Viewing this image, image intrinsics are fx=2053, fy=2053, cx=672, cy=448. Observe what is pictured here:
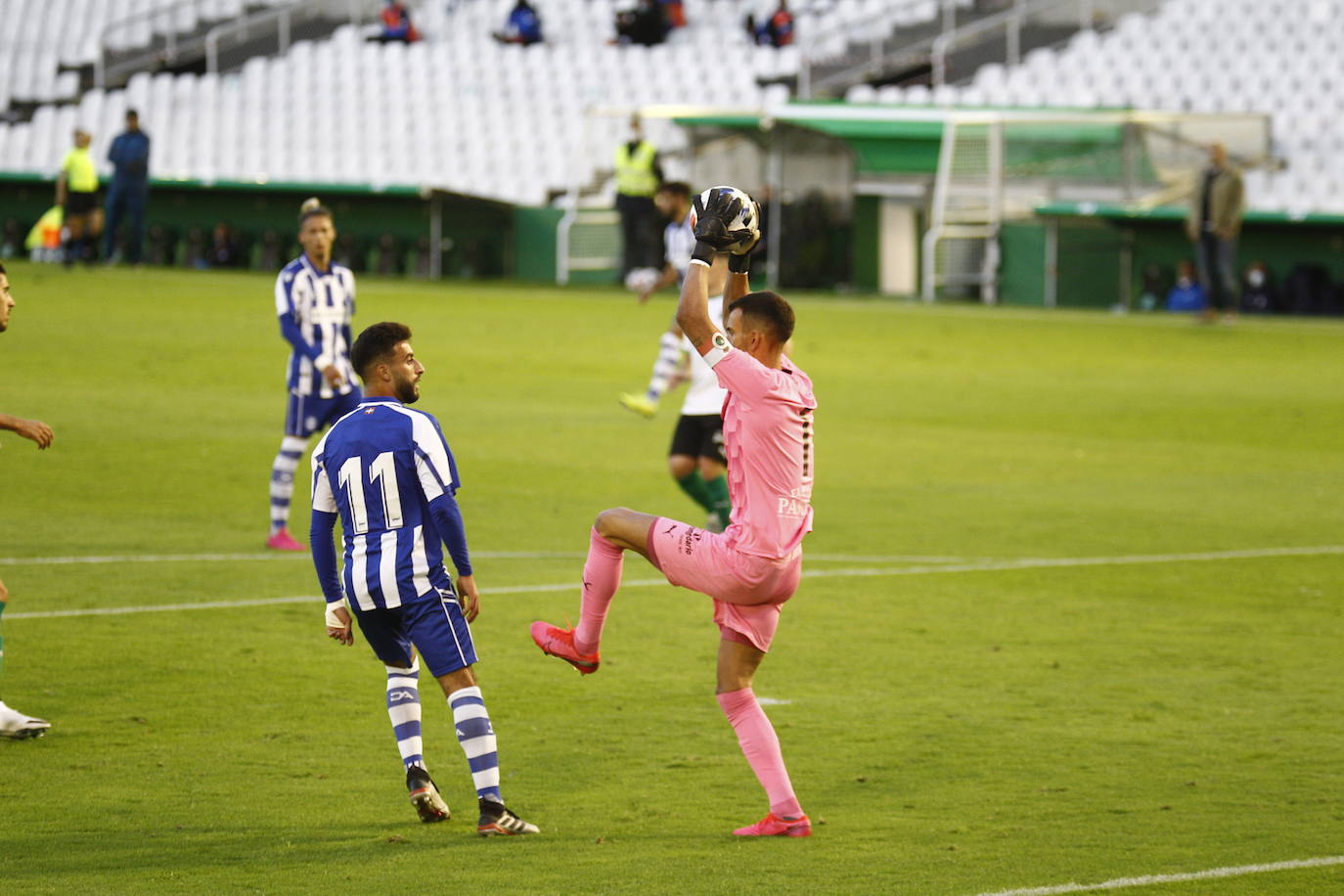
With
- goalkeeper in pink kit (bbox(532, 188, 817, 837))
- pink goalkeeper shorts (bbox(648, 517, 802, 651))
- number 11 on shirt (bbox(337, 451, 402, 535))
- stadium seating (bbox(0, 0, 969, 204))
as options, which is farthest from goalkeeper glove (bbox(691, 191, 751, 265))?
stadium seating (bbox(0, 0, 969, 204))

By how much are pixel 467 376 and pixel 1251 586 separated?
36.8ft

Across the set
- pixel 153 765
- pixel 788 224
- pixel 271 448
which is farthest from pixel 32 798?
pixel 788 224

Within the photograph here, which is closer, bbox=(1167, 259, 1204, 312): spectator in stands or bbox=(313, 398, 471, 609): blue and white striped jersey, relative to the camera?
bbox=(313, 398, 471, 609): blue and white striped jersey

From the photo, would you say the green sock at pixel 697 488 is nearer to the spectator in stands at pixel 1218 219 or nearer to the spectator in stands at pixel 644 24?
the spectator in stands at pixel 1218 219

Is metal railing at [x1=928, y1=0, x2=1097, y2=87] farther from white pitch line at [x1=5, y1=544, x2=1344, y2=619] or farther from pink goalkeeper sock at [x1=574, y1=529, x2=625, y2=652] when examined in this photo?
pink goalkeeper sock at [x1=574, y1=529, x2=625, y2=652]

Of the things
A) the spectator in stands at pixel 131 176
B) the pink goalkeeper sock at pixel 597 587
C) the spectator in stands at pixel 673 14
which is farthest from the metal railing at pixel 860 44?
the pink goalkeeper sock at pixel 597 587

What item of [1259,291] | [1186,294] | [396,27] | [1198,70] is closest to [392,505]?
[1186,294]

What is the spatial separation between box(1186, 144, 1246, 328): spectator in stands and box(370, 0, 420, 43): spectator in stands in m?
18.6

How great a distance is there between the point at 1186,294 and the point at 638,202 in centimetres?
864

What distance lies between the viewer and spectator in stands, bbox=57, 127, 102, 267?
31531mm

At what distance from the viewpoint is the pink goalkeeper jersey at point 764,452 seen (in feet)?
20.8

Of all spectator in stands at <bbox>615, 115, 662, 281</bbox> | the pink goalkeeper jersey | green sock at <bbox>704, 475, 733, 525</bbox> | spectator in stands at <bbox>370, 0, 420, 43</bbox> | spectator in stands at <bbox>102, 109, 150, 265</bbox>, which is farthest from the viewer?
spectator in stands at <bbox>370, 0, 420, 43</bbox>

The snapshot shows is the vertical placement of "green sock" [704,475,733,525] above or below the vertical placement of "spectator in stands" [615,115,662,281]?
below

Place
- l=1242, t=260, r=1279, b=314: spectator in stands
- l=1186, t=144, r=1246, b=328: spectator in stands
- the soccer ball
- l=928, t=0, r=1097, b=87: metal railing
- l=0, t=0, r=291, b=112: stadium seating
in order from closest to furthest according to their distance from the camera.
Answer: the soccer ball, l=1186, t=144, r=1246, b=328: spectator in stands, l=1242, t=260, r=1279, b=314: spectator in stands, l=928, t=0, r=1097, b=87: metal railing, l=0, t=0, r=291, b=112: stadium seating
